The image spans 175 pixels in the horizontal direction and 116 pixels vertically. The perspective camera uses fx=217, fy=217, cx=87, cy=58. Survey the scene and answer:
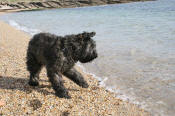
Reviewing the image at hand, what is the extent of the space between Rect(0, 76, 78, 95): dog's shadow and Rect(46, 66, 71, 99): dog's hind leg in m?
0.30

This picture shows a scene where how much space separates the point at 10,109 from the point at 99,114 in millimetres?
1925

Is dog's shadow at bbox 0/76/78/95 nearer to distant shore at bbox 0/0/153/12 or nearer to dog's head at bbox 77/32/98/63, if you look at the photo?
dog's head at bbox 77/32/98/63

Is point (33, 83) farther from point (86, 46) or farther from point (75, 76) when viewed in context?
point (86, 46)

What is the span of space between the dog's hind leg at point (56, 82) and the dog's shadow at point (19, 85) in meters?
0.30

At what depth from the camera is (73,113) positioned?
4742mm

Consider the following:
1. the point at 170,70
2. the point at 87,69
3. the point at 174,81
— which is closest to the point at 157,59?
the point at 170,70

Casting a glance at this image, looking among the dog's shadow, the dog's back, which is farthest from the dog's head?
the dog's shadow

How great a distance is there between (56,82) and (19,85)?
130cm

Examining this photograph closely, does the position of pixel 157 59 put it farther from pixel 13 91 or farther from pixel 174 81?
pixel 13 91

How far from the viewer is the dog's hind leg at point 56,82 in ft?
17.6

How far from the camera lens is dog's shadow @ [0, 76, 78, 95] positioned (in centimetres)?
577

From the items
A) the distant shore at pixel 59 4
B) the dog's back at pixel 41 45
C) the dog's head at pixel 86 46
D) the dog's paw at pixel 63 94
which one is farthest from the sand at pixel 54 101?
the distant shore at pixel 59 4

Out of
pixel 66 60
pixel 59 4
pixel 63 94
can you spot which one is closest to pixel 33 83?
pixel 63 94

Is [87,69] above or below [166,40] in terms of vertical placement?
below
